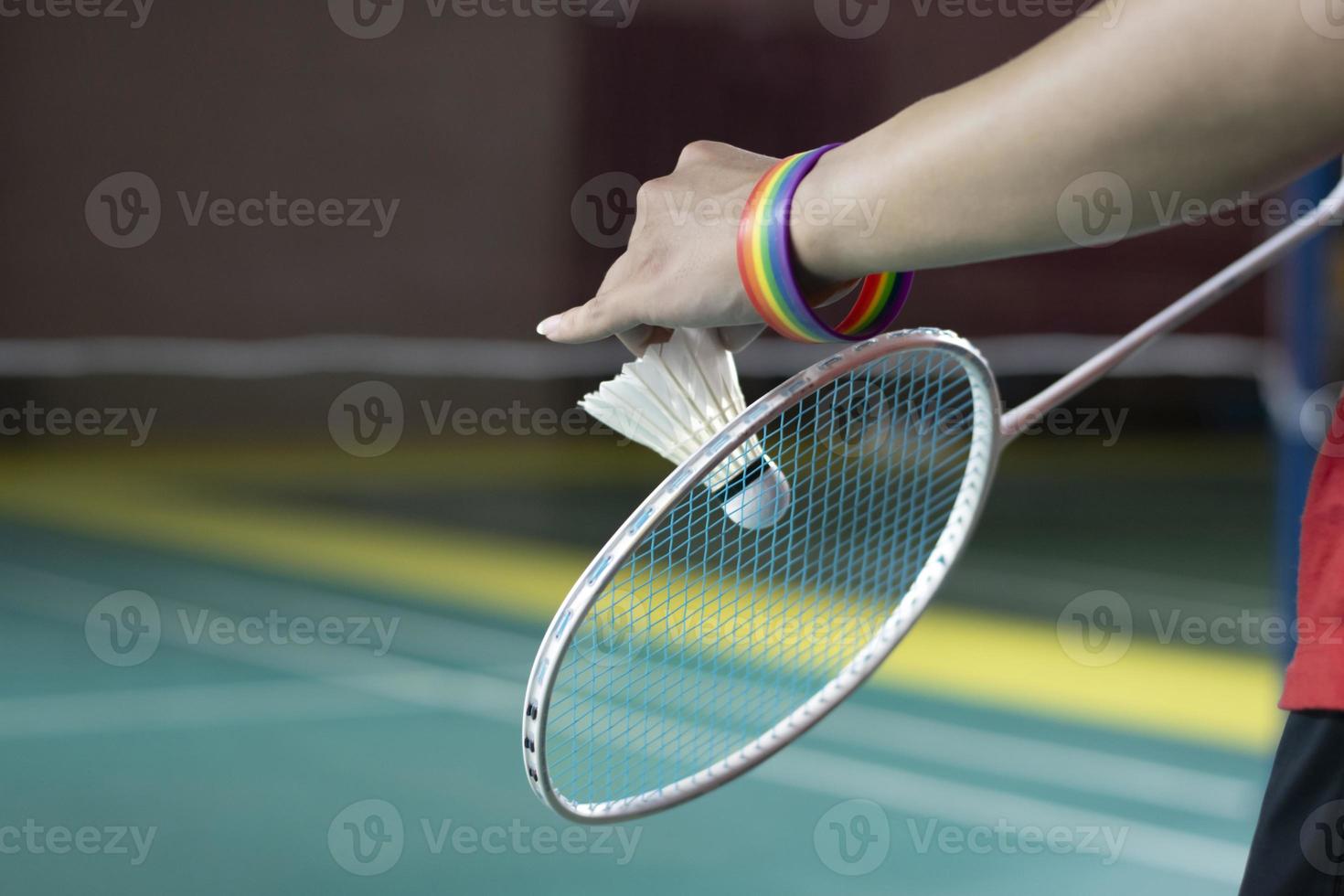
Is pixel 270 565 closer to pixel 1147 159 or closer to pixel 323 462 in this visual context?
pixel 323 462

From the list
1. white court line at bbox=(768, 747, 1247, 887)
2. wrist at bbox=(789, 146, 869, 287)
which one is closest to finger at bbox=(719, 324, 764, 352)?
wrist at bbox=(789, 146, 869, 287)

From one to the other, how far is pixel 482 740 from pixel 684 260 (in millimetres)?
2817

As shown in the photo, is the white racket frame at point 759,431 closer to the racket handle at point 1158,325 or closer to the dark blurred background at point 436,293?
the racket handle at point 1158,325

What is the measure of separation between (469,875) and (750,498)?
5.56ft

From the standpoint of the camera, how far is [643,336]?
1094mm

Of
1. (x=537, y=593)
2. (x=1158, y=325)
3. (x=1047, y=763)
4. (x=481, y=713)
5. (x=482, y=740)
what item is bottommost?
(x=1158, y=325)

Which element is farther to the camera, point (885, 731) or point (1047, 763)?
point (885, 731)

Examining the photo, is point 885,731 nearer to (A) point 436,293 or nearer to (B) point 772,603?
(B) point 772,603

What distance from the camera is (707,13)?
9742 millimetres

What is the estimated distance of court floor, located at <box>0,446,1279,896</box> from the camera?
2775mm

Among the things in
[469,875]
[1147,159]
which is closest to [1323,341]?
[469,875]

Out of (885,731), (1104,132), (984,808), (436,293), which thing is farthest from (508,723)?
(436,293)

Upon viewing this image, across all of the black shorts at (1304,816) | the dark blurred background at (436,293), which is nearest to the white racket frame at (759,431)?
the black shorts at (1304,816)

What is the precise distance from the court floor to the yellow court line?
0.05 ft
